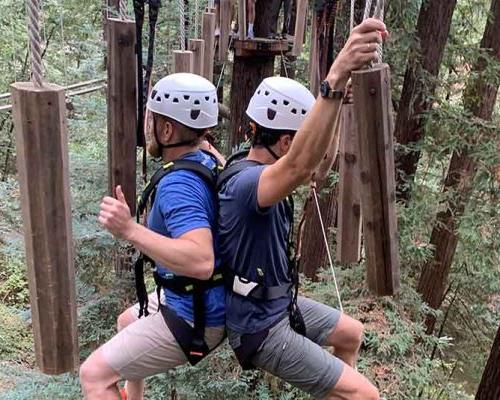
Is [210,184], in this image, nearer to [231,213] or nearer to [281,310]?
[231,213]

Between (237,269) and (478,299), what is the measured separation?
6.34 m

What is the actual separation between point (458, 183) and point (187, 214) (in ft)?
16.9

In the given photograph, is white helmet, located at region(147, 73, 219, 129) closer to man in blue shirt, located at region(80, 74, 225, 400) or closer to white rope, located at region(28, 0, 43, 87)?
man in blue shirt, located at region(80, 74, 225, 400)

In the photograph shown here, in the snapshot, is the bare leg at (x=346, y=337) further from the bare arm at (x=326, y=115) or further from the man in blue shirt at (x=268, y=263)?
the bare arm at (x=326, y=115)

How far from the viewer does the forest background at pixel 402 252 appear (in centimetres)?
391

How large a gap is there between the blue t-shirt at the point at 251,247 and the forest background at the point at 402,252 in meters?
1.57

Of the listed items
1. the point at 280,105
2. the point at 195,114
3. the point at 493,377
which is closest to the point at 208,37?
the point at 195,114

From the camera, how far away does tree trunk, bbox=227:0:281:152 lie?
19.9 ft

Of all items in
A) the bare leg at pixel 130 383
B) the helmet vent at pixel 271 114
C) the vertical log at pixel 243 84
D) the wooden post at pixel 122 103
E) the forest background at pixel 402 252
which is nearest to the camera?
the helmet vent at pixel 271 114

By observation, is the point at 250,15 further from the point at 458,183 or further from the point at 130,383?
the point at 130,383

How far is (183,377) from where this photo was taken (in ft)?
12.8

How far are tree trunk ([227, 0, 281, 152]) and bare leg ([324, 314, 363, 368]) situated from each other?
366cm

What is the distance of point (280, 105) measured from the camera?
7.34ft

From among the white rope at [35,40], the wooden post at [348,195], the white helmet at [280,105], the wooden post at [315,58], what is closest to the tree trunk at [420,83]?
the wooden post at [315,58]
